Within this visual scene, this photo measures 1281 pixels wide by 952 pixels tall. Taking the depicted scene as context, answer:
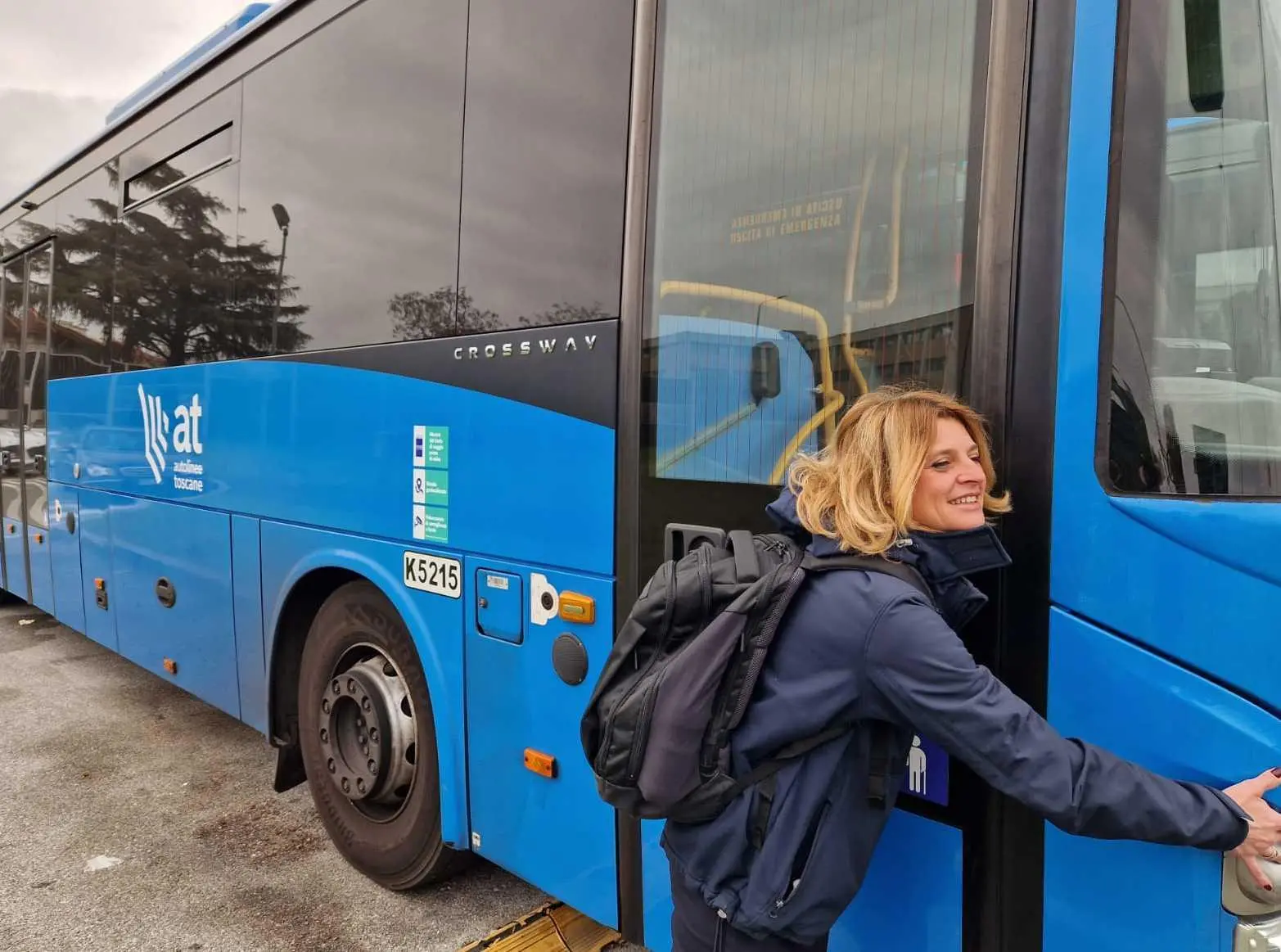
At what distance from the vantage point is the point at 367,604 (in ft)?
10.7

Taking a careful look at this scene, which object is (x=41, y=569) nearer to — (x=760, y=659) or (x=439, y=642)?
(x=439, y=642)

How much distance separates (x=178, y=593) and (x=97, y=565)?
1327 mm

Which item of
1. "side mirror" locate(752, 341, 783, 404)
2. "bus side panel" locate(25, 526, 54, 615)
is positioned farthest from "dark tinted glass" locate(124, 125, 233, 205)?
"side mirror" locate(752, 341, 783, 404)

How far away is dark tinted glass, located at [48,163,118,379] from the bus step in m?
3.91

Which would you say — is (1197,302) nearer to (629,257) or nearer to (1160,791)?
(1160,791)

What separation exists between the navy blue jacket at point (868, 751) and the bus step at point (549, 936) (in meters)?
1.51

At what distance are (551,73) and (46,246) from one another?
4989mm

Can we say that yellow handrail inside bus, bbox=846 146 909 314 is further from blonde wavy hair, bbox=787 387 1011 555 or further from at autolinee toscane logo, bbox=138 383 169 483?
at autolinee toscane logo, bbox=138 383 169 483

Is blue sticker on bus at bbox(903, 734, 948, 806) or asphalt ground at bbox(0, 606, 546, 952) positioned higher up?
blue sticker on bus at bbox(903, 734, 948, 806)

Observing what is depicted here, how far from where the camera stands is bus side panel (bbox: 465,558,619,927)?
2.42 metres

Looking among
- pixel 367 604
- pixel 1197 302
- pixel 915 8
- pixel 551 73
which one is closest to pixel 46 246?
pixel 367 604

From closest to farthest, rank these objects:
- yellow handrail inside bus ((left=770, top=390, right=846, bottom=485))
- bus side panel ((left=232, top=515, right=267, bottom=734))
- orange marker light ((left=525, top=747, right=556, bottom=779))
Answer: yellow handrail inside bus ((left=770, top=390, right=846, bottom=485)) → orange marker light ((left=525, top=747, right=556, bottom=779)) → bus side panel ((left=232, top=515, right=267, bottom=734))

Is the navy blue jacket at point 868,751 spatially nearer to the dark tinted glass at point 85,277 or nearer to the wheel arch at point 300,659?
the wheel arch at point 300,659

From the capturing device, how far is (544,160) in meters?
2.50
